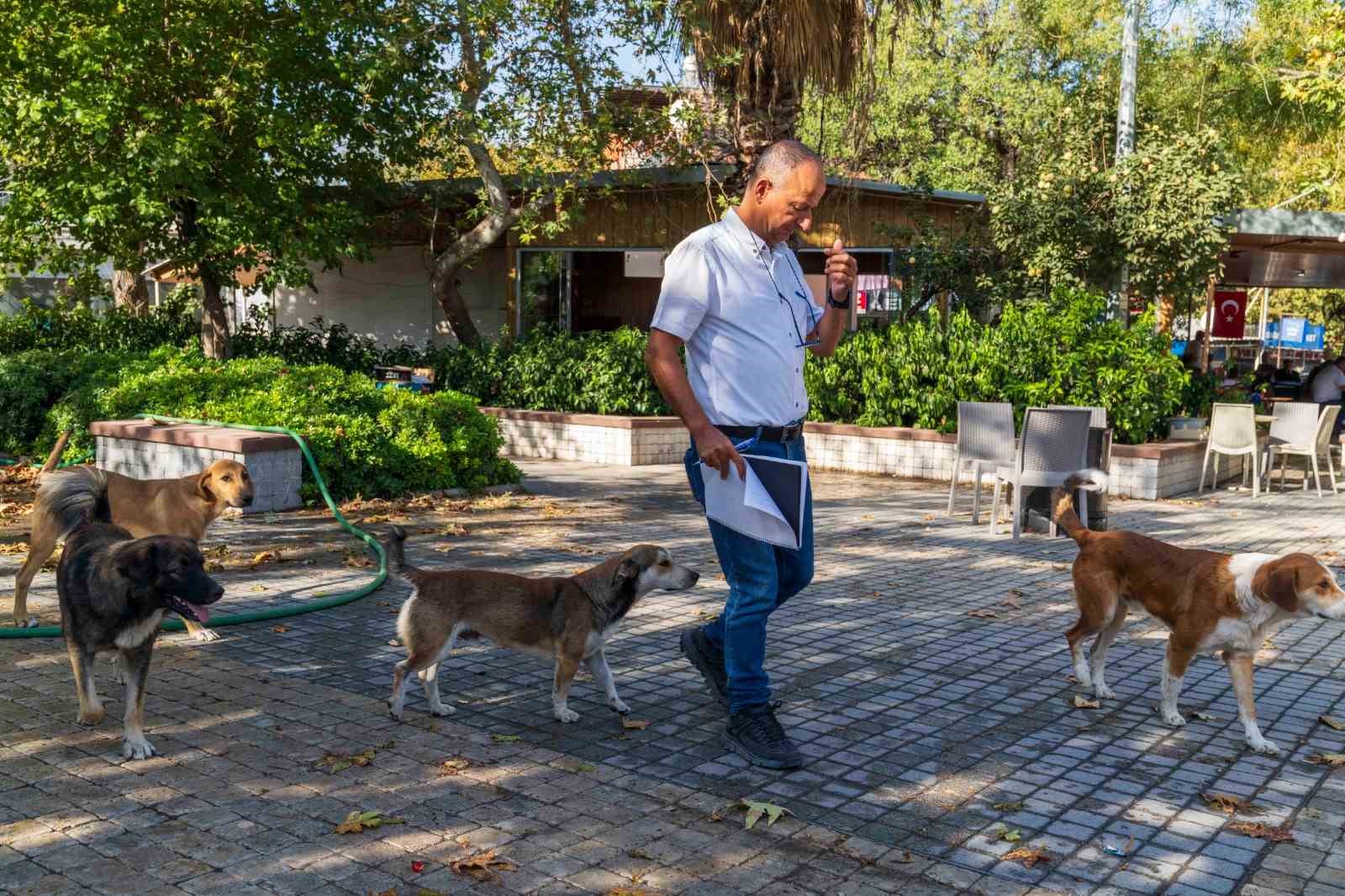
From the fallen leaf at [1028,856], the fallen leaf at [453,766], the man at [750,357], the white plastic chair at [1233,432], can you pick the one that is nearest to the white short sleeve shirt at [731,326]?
the man at [750,357]

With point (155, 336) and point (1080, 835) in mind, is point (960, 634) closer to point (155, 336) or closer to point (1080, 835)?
point (1080, 835)

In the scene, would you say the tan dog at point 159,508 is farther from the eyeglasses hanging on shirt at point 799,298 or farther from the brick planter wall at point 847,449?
the brick planter wall at point 847,449

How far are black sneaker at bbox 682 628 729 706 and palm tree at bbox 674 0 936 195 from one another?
1072cm

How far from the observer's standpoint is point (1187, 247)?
50.2ft

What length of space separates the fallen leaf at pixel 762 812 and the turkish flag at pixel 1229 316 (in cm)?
2017

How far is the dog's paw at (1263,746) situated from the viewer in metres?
5.25

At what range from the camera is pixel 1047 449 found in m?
10.7

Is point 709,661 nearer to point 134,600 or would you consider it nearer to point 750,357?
point 750,357

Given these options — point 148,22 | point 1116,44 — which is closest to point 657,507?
point 148,22

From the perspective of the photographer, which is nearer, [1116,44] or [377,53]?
[377,53]

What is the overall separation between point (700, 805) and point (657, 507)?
24.7 feet

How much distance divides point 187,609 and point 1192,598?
4356 mm

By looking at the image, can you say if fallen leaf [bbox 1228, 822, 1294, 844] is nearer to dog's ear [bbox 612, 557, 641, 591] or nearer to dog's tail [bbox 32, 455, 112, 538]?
Result: dog's ear [bbox 612, 557, 641, 591]

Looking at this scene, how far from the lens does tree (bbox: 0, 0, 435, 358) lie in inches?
551
